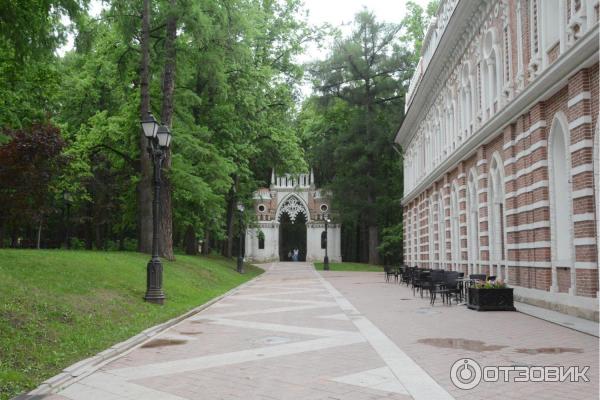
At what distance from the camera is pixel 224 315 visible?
14531 mm

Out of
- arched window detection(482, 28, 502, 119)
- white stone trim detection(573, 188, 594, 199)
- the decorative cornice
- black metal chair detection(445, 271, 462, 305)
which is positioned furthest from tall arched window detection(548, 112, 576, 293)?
arched window detection(482, 28, 502, 119)

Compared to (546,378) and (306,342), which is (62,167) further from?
(546,378)

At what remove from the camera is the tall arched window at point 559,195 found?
45.0 feet

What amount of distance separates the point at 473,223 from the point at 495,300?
7973mm

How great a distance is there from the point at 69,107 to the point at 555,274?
29169mm

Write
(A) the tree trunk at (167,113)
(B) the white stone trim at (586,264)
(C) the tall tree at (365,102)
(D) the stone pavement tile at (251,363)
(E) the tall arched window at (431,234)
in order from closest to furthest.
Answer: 1. (D) the stone pavement tile at (251,363)
2. (B) the white stone trim at (586,264)
3. (A) the tree trunk at (167,113)
4. (E) the tall arched window at (431,234)
5. (C) the tall tree at (365,102)

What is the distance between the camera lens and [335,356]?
856 cm

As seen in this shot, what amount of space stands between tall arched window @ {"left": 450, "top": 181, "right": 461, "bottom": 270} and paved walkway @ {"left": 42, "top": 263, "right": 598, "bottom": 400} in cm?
1146

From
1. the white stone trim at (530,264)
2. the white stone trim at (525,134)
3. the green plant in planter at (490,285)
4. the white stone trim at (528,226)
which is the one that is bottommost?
the green plant in planter at (490,285)

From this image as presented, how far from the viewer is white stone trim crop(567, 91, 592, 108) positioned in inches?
473

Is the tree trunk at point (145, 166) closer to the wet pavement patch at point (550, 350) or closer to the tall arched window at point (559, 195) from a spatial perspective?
the tall arched window at point (559, 195)

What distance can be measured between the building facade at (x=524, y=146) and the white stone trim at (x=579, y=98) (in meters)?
0.03

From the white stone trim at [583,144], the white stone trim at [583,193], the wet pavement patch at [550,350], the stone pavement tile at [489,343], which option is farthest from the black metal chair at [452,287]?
the wet pavement patch at [550,350]

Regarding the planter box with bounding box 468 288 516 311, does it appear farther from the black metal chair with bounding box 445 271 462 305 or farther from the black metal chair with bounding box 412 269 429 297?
the black metal chair with bounding box 412 269 429 297
